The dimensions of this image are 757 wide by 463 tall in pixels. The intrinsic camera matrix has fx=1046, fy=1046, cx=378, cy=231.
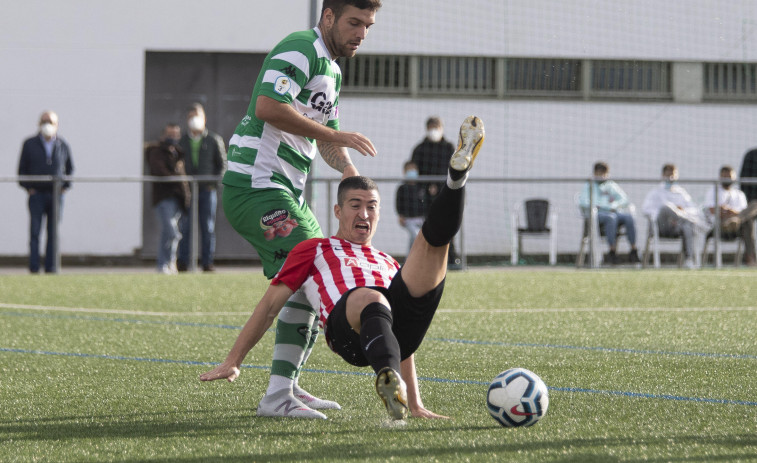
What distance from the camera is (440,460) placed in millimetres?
3072

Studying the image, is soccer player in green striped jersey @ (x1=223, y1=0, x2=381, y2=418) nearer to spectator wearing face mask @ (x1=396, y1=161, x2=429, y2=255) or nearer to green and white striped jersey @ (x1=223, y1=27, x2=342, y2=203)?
green and white striped jersey @ (x1=223, y1=27, x2=342, y2=203)

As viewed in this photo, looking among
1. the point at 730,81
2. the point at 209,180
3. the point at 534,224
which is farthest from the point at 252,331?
the point at 730,81

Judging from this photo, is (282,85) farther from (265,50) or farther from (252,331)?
(265,50)

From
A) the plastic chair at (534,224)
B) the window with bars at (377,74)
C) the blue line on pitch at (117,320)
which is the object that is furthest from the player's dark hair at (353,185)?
the window with bars at (377,74)

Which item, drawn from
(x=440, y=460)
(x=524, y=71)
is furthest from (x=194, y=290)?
(x=524, y=71)

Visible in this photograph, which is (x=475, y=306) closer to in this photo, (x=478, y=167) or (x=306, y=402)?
(x=306, y=402)

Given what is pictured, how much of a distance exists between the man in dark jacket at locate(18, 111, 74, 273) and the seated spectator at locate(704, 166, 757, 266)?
8670 millimetres

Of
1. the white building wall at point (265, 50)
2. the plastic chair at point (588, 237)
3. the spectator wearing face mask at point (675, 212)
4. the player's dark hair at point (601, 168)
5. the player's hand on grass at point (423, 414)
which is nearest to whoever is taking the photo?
the player's hand on grass at point (423, 414)

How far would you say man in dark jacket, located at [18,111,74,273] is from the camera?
13.3 meters

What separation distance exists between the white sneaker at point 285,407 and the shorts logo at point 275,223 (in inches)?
25.0

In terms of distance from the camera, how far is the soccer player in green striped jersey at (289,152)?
13.4 feet

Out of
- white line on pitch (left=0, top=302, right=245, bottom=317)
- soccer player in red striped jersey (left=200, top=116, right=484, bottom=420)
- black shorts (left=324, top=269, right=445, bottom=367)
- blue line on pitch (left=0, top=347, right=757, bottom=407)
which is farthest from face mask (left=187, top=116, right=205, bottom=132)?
black shorts (left=324, top=269, right=445, bottom=367)

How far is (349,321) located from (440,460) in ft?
2.50

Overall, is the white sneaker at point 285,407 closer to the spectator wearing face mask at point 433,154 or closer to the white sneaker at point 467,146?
the white sneaker at point 467,146
